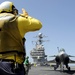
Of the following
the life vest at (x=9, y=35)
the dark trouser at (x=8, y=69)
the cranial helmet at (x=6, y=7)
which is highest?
the cranial helmet at (x=6, y=7)

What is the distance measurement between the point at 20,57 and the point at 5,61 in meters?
0.31

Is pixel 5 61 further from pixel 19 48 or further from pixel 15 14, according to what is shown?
pixel 15 14

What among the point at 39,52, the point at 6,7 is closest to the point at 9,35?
the point at 6,7

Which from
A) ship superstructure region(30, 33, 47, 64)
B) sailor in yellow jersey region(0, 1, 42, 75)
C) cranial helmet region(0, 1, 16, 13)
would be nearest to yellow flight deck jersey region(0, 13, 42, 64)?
sailor in yellow jersey region(0, 1, 42, 75)

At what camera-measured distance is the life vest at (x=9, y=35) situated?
3711mm

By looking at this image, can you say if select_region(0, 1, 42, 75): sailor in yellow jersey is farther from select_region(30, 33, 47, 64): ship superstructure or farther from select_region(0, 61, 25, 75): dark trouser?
select_region(30, 33, 47, 64): ship superstructure

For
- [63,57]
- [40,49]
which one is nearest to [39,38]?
[40,49]

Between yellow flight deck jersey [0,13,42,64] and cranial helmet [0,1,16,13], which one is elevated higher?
cranial helmet [0,1,16,13]

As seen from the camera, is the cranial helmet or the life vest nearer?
the life vest

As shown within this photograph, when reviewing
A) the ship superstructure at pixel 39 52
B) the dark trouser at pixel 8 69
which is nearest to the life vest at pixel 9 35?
the dark trouser at pixel 8 69

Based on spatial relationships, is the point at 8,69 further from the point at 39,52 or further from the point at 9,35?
the point at 39,52

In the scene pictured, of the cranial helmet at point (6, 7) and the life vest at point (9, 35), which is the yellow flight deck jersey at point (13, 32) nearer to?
the life vest at point (9, 35)

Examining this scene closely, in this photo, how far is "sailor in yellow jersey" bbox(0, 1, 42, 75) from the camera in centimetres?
372

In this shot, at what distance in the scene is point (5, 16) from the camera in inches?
151
